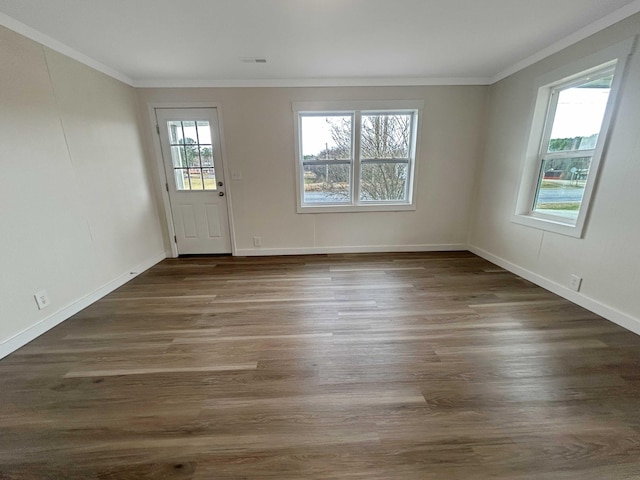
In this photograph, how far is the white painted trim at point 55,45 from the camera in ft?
6.16

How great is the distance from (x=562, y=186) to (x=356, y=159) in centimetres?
235

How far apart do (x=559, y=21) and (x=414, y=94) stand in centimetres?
152

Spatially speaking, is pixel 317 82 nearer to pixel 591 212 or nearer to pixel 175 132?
pixel 175 132

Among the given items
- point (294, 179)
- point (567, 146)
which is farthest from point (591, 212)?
point (294, 179)

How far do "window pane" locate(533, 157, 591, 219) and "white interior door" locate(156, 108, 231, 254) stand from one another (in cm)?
403

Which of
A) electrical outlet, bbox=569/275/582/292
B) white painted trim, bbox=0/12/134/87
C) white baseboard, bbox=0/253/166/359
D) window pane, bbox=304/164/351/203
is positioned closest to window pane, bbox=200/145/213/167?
white painted trim, bbox=0/12/134/87

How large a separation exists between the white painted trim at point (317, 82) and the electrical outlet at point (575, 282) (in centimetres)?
269

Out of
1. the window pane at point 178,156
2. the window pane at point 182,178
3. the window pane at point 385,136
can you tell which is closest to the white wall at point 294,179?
the window pane at point 385,136

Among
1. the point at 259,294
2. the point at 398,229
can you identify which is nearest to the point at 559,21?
the point at 398,229

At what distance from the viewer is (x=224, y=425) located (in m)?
1.28

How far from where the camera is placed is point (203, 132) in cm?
350

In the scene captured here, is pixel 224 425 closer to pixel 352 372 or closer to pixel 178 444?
pixel 178 444

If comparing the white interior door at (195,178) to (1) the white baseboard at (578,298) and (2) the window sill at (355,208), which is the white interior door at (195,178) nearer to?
(2) the window sill at (355,208)

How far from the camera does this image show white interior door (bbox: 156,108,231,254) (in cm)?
345
